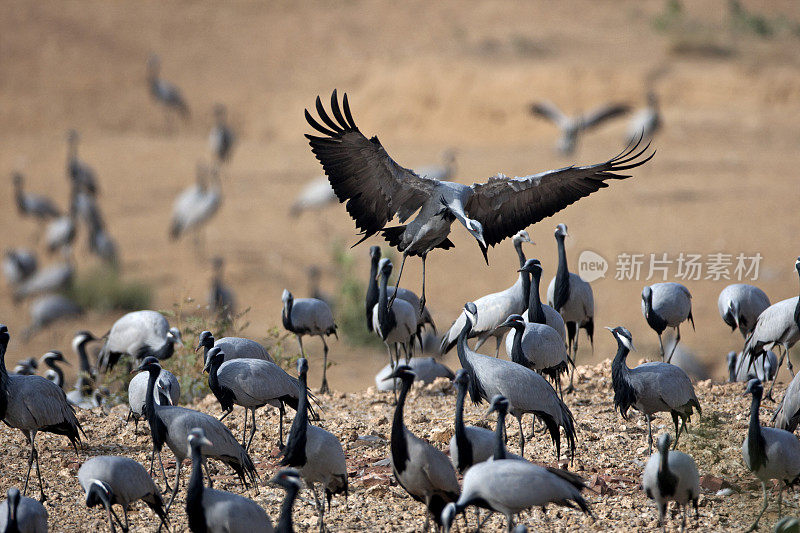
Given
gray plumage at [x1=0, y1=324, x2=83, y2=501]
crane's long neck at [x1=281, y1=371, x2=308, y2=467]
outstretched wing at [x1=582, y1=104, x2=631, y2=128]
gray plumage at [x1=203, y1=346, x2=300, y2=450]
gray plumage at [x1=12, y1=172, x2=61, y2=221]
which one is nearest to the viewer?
crane's long neck at [x1=281, y1=371, x2=308, y2=467]

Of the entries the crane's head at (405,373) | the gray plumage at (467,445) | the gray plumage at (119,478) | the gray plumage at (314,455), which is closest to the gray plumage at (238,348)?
the gray plumage at (314,455)

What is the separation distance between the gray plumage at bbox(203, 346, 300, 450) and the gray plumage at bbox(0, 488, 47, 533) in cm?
172

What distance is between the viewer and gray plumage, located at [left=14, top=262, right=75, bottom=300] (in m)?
16.1

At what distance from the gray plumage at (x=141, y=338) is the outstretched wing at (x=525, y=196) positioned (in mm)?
2742

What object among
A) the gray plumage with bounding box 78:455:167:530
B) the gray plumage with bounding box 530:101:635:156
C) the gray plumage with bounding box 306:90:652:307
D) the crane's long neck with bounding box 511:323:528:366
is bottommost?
the gray plumage with bounding box 78:455:167:530

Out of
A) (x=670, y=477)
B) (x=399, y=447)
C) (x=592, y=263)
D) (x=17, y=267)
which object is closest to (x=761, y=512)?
(x=670, y=477)

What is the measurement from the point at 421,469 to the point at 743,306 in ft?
14.0

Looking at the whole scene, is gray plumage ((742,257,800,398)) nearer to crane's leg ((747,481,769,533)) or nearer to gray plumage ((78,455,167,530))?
crane's leg ((747,481,769,533))

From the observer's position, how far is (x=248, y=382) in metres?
6.41

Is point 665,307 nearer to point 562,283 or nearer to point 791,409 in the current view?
point 562,283

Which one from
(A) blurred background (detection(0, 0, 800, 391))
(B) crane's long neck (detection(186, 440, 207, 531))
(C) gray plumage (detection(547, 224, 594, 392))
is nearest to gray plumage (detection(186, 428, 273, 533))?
(B) crane's long neck (detection(186, 440, 207, 531))

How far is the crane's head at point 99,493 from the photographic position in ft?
16.4

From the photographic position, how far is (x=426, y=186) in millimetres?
7398

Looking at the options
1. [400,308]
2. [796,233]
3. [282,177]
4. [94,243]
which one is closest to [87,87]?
[282,177]
